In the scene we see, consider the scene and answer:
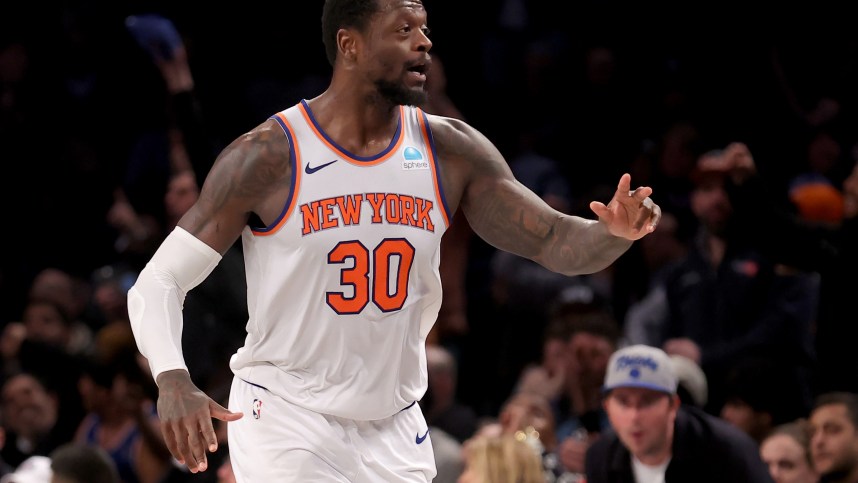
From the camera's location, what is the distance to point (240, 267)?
720 centimetres

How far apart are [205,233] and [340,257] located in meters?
0.37

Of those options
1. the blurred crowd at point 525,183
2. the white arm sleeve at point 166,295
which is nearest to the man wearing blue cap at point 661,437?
the blurred crowd at point 525,183

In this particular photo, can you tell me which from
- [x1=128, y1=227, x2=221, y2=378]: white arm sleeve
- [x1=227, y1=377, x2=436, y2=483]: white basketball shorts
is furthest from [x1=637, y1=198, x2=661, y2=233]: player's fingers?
[x1=128, y1=227, x2=221, y2=378]: white arm sleeve

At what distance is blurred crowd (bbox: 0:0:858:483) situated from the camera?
6.80 m

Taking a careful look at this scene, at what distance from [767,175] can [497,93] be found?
7.13 ft

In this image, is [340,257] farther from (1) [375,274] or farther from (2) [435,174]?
(2) [435,174]

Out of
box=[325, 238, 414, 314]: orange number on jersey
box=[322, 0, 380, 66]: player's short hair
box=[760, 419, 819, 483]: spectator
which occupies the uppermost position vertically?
box=[322, 0, 380, 66]: player's short hair

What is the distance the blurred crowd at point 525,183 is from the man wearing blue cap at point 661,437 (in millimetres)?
414

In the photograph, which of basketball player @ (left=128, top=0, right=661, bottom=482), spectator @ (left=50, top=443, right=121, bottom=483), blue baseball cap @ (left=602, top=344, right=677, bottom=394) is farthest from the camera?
spectator @ (left=50, top=443, right=121, bottom=483)

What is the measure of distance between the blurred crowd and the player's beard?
2.06m

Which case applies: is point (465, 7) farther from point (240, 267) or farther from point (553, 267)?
point (553, 267)

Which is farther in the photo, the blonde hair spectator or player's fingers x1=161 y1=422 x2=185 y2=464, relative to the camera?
the blonde hair spectator

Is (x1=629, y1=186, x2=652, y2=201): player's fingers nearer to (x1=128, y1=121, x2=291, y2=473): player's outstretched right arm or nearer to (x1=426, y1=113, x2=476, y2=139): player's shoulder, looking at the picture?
(x1=426, y1=113, x2=476, y2=139): player's shoulder

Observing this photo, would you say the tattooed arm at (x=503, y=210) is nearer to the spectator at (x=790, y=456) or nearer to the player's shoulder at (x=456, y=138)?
the player's shoulder at (x=456, y=138)
